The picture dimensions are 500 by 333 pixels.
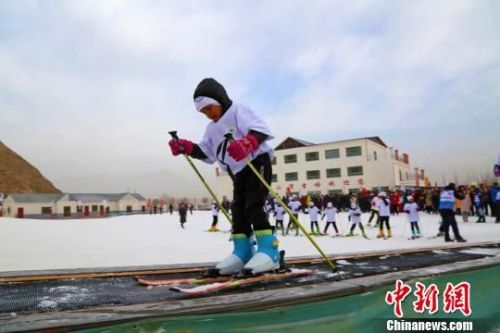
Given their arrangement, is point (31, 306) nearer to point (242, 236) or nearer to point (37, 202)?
point (242, 236)

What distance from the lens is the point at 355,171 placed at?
143 feet

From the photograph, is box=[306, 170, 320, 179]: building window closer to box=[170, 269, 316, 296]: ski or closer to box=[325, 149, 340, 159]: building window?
box=[325, 149, 340, 159]: building window

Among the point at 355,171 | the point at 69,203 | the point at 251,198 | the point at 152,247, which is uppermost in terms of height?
the point at 355,171

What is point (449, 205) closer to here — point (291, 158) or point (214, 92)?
point (214, 92)

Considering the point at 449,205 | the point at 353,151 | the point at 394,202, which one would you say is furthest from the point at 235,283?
the point at 353,151

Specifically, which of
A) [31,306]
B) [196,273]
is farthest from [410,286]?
[31,306]

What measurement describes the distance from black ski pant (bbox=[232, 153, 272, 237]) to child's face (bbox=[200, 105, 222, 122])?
0.50 meters

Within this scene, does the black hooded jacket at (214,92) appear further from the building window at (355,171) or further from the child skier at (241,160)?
the building window at (355,171)

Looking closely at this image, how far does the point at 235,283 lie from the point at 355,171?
43.0 m

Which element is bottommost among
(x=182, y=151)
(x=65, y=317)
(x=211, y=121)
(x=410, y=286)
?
(x=410, y=286)

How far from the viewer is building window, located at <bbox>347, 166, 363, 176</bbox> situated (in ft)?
142

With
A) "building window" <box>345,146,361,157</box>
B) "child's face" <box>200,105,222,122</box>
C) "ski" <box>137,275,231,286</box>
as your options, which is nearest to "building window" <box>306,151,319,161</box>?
"building window" <box>345,146,361,157</box>

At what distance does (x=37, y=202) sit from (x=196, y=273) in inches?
3136

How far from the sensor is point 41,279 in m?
2.91
